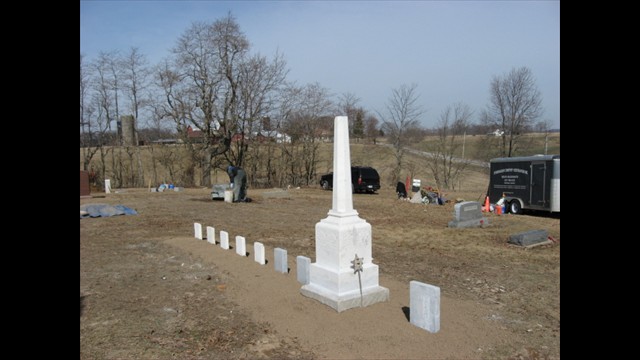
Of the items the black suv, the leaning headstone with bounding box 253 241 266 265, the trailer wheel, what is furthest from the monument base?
the black suv

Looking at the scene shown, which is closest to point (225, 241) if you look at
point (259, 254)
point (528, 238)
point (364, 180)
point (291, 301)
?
point (259, 254)

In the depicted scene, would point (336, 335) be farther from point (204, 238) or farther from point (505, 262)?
point (204, 238)

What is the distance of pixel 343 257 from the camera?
623 centimetres

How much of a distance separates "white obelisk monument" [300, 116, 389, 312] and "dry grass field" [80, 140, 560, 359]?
20 centimetres

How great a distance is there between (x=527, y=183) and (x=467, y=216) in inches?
209

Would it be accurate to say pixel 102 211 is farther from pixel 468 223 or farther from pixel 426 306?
pixel 426 306

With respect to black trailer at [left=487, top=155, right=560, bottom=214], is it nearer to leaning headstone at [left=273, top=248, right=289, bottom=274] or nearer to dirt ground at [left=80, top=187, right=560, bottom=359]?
dirt ground at [left=80, top=187, right=560, bottom=359]

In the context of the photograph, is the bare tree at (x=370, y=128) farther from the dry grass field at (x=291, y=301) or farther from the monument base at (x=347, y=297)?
the monument base at (x=347, y=297)

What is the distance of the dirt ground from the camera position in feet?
16.0

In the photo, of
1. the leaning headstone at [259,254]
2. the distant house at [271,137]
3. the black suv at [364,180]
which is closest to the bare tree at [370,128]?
the distant house at [271,137]

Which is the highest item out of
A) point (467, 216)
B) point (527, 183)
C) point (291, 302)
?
point (527, 183)

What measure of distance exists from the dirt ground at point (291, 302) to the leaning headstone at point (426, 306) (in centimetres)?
11
